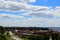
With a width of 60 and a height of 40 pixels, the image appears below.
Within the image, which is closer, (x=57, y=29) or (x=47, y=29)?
(x=57, y=29)

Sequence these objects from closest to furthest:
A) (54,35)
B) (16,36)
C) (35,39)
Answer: (35,39), (54,35), (16,36)

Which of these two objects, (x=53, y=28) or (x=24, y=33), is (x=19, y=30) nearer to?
(x=24, y=33)

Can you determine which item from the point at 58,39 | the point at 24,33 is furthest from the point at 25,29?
the point at 58,39

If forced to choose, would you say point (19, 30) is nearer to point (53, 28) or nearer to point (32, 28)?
point (32, 28)

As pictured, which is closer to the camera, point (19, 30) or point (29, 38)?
point (29, 38)

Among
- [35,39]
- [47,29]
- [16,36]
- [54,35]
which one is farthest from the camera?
[47,29]

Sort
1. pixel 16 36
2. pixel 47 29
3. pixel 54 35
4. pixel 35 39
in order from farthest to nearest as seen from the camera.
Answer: pixel 47 29 → pixel 16 36 → pixel 54 35 → pixel 35 39

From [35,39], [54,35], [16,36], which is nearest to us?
[35,39]

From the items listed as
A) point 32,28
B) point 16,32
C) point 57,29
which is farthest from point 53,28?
point 16,32
